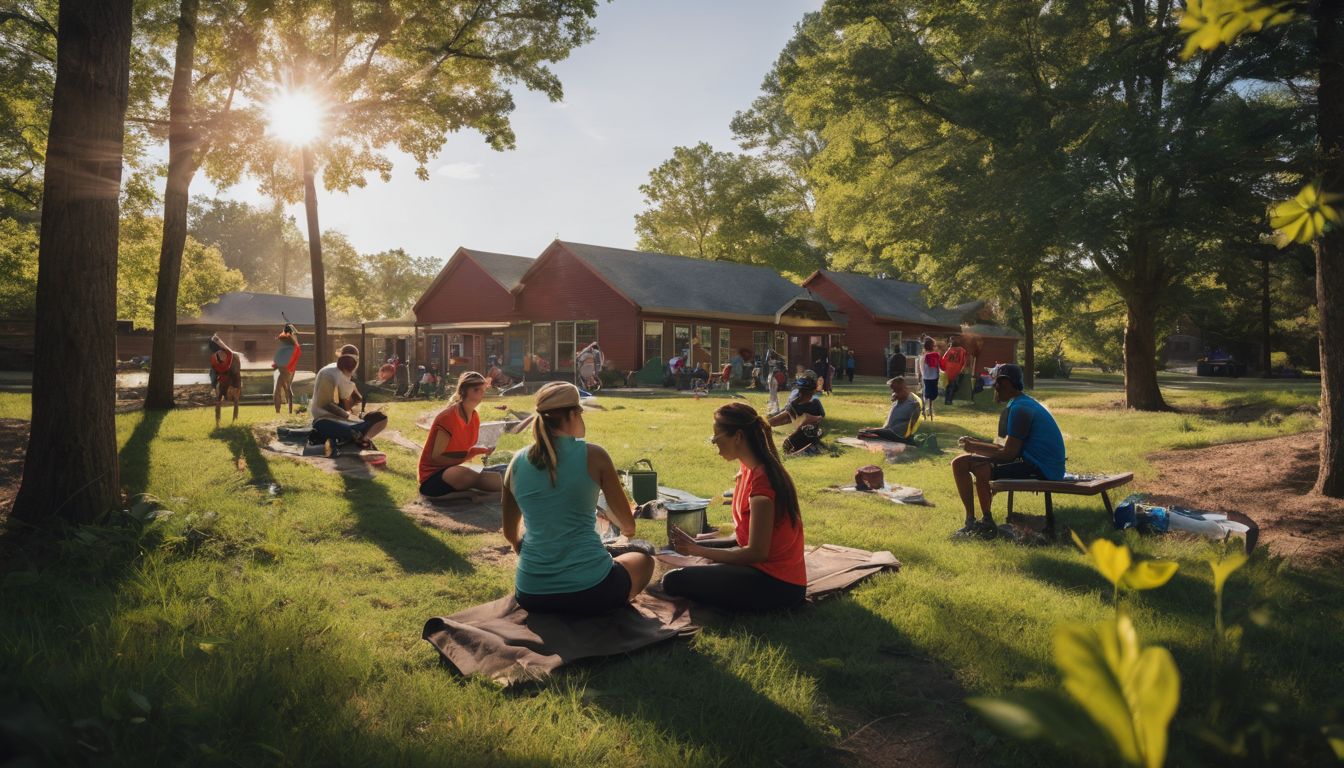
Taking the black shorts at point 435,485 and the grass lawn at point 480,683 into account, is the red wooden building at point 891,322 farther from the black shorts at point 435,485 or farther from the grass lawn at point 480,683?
the black shorts at point 435,485

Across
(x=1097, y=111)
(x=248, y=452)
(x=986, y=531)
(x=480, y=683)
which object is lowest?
(x=480, y=683)

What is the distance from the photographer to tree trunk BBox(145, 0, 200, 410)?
1572 cm

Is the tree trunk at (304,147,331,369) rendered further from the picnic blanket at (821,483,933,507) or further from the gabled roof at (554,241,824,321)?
the picnic blanket at (821,483,933,507)

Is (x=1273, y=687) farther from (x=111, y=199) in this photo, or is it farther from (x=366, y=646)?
(x=111, y=199)

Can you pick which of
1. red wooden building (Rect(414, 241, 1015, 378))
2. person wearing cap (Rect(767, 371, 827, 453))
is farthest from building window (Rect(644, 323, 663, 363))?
person wearing cap (Rect(767, 371, 827, 453))

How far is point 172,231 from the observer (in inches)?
630

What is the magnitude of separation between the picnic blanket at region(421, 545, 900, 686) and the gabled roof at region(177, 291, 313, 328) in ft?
153

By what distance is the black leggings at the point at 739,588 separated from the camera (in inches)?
192

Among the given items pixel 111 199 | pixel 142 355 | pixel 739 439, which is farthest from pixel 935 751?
pixel 142 355

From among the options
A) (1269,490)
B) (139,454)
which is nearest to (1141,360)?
(1269,490)

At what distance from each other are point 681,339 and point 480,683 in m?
29.7

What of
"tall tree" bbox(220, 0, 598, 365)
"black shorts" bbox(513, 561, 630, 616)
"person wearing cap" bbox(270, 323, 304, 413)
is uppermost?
"tall tree" bbox(220, 0, 598, 365)

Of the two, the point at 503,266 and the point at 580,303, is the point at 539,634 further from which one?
the point at 503,266

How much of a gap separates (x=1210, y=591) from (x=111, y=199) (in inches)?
358
